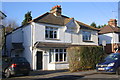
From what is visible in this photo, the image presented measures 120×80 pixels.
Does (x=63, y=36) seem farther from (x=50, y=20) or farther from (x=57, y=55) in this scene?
(x=57, y=55)

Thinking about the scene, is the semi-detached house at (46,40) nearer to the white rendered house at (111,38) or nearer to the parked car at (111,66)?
the parked car at (111,66)

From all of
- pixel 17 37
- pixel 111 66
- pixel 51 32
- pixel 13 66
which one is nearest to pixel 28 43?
pixel 17 37

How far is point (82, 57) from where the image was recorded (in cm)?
1709

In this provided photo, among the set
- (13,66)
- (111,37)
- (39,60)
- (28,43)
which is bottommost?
(39,60)

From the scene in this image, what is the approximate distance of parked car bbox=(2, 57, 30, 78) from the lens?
13727 millimetres

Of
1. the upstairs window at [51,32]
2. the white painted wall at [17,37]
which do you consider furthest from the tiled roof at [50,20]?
the white painted wall at [17,37]

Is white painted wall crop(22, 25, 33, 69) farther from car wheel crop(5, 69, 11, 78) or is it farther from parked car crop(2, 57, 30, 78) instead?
car wheel crop(5, 69, 11, 78)

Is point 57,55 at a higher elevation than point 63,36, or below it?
below

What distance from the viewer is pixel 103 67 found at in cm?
1332

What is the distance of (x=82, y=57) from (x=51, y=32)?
6899 mm

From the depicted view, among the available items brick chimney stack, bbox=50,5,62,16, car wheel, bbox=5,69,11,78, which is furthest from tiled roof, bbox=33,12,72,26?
car wheel, bbox=5,69,11,78

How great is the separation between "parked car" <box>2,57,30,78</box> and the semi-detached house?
19.2 feet

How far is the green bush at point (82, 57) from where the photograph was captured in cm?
1673

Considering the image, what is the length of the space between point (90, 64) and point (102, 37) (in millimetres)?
17986
